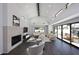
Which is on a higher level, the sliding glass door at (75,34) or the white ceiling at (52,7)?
the white ceiling at (52,7)

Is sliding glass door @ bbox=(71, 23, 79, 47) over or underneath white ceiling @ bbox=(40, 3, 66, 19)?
underneath

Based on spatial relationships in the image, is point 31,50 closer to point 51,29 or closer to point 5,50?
point 5,50

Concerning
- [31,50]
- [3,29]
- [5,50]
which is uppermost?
[3,29]

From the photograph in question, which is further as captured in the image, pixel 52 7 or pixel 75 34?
pixel 52 7

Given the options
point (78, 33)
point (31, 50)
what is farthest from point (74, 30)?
point (31, 50)

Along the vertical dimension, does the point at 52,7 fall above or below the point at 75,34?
above

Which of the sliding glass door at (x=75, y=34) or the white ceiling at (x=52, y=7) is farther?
the sliding glass door at (x=75, y=34)

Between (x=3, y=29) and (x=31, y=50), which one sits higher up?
(x=3, y=29)

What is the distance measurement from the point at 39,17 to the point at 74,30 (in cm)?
781

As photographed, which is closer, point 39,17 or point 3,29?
point 3,29

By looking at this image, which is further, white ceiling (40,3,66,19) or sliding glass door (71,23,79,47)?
sliding glass door (71,23,79,47)
